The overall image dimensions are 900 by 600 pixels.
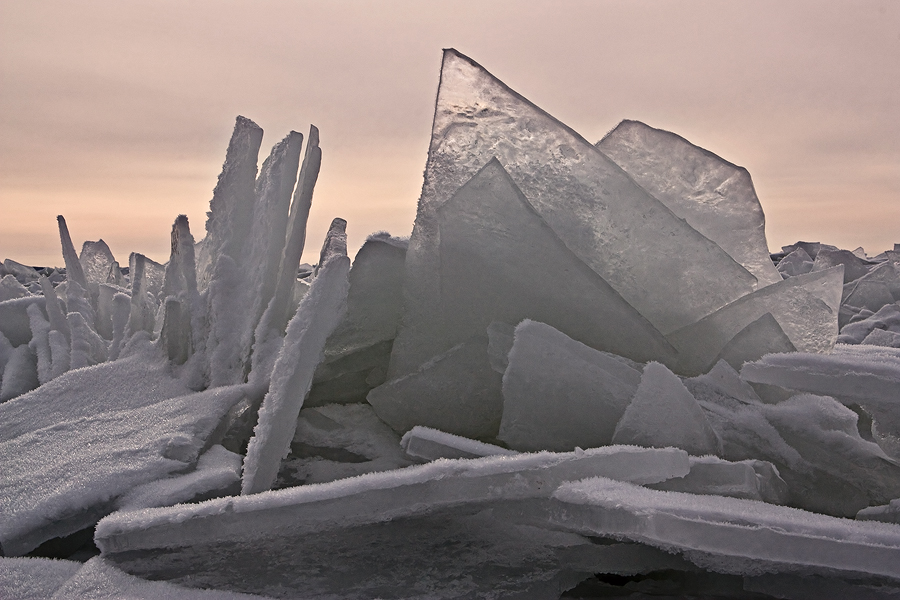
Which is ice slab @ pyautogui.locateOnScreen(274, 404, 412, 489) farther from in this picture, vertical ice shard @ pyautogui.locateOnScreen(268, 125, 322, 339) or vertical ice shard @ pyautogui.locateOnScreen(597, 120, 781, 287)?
vertical ice shard @ pyautogui.locateOnScreen(597, 120, 781, 287)

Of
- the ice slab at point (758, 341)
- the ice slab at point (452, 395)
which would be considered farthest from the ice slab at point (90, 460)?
the ice slab at point (758, 341)

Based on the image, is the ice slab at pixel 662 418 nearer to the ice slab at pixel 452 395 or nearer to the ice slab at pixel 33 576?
the ice slab at pixel 452 395

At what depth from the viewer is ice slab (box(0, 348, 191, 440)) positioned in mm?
2094

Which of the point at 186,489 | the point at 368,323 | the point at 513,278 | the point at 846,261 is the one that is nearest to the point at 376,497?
the point at 186,489

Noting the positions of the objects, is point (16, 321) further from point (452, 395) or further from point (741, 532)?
point (741, 532)

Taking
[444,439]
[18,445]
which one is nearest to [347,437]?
[444,439]

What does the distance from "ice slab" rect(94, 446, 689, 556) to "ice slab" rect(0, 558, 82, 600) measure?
0.11 m

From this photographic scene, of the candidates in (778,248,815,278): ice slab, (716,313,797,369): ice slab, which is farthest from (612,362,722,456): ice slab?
(778,248,815,278): ice slab

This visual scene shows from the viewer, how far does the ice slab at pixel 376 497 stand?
1.24 meters

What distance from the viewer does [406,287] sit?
202 cm

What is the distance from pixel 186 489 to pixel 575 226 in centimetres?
122

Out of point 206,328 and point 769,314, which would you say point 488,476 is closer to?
point 769,314

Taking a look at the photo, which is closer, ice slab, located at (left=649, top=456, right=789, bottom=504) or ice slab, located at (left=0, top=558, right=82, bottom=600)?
ice slab, located at (left=0, top=558, right=82, bottom=600)

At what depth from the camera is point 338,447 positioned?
185cm
